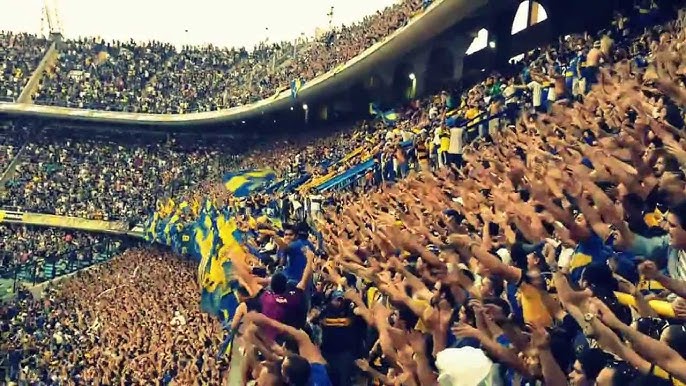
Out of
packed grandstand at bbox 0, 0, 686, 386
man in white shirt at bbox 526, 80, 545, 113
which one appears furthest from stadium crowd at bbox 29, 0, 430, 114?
man in white shirt at bbox 526, 80, 545, 113

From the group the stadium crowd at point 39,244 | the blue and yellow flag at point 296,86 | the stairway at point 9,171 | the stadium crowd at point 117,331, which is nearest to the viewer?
the stadium crowd at point 117,331

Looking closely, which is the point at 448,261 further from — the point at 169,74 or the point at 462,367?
the point at 169,74

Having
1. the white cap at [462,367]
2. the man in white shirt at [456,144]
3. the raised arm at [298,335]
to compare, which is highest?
the man in white shirt at [456,144]

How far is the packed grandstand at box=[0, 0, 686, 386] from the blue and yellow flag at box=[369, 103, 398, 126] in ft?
0.75

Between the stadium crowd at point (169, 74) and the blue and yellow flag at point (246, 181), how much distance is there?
5524 mm

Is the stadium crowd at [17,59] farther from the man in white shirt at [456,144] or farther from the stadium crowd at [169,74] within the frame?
the man in white shirt at [456,144]

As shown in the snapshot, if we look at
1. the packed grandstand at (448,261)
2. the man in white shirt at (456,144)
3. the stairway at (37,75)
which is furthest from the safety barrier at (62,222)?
the man in white shirt at (456,144)

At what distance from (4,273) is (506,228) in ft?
80.9

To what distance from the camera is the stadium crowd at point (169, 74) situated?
3318 cm

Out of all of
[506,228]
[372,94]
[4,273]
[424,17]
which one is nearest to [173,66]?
[4,273]

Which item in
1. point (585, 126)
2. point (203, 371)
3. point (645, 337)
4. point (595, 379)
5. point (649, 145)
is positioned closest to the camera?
point (645, 337)

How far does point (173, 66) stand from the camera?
4034 cm

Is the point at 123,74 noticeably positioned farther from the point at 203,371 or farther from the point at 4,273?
the point at 203,371

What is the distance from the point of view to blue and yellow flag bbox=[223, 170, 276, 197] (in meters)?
22.1
